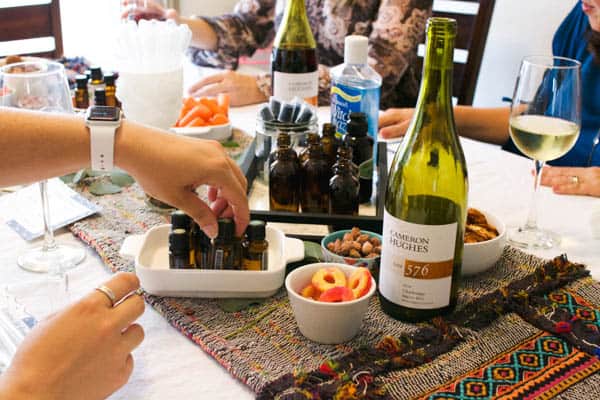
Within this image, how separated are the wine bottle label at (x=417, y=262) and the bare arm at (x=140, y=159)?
0.68 feet

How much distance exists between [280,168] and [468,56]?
116 cm

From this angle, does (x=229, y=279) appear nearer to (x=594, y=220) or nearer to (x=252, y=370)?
(x=252, y=370)

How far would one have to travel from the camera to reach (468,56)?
1.99 m

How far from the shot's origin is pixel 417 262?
2.50 ft

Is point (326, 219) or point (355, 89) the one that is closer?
point (326, 219)

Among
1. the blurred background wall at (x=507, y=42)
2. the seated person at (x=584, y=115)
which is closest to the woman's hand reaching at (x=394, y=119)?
the seated person at (x=584, y=115)

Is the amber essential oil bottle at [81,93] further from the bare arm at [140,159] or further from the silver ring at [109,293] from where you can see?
the silver ring at [109,293]

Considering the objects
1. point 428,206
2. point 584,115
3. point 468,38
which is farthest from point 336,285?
point 468,38

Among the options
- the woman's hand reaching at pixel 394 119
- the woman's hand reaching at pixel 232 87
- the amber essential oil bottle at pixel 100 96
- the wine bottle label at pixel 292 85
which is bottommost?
the woman's hand reaching at pixel 394 119

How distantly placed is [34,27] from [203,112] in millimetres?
1331

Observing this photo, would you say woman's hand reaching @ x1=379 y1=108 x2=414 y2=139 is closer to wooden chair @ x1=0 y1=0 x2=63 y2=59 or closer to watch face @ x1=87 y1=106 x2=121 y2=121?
watch face @ x1=87 y1=106 x2=121 y2=121

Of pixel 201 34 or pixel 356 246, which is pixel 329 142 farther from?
pixel 201 34

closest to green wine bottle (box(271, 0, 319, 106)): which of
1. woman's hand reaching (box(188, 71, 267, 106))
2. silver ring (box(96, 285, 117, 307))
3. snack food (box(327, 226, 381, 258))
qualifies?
woman's hand reaching (box(188, 71, 267, 106))

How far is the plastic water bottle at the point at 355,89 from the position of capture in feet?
3.92
